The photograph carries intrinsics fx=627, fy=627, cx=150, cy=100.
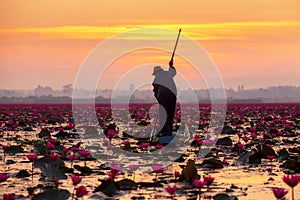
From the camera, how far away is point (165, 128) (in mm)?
18578

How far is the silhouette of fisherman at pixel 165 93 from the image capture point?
18000mm

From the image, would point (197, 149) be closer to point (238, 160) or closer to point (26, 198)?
point (238, 160)

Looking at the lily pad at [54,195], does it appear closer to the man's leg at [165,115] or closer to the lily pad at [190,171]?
the lily pad at [190,171]

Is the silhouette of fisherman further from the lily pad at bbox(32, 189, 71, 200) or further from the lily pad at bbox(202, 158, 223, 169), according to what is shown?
the lily pad at bbox(32, 189, 71, 200)

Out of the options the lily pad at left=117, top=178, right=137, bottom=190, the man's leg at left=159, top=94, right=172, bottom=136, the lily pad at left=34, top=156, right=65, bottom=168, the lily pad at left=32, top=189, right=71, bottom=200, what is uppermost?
the man's leg at left=159, top=94, right=172, bottom=136

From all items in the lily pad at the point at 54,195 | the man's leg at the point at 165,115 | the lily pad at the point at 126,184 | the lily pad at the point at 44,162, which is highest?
the man's leg at the point at 165,115

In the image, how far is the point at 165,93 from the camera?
59.8 feet

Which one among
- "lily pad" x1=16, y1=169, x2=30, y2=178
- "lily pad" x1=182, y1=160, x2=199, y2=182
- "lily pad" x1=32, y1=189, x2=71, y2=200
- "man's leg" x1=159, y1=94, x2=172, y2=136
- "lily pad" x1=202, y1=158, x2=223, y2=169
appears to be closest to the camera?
"lily pad" x1=32, y1=189, x2=71, y2=200

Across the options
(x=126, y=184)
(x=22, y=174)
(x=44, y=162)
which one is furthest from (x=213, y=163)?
(x=22, y=174)

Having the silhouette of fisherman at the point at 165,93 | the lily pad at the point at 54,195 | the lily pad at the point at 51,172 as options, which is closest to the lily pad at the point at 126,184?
the lily pad at the point at 51,172

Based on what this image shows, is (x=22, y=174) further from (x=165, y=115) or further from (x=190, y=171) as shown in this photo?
(x=165, y=115)

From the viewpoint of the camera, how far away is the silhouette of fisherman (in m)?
18.0

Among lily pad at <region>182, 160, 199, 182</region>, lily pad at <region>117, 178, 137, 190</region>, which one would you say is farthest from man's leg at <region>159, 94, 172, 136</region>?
lily pad at <region>117, 178, 137, 190</region>

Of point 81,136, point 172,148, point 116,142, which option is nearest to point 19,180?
point 172,148
